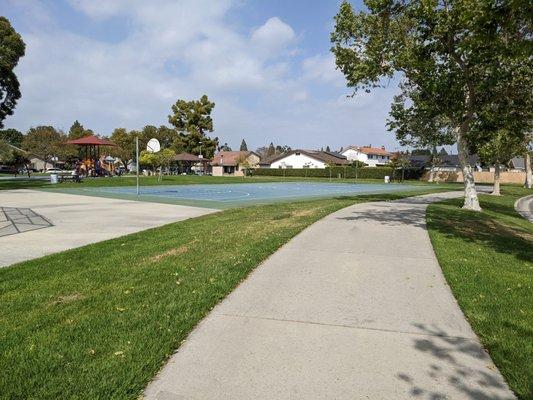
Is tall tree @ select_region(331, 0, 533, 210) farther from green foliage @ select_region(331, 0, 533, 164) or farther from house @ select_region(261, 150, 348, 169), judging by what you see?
house @ select_region(261, 150, 348, 169)

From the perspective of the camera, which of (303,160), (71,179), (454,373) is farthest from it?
(303,160)

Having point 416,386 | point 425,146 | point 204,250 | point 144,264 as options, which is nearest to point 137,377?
point 416,386

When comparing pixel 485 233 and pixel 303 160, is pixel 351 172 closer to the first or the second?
pixel 303 160

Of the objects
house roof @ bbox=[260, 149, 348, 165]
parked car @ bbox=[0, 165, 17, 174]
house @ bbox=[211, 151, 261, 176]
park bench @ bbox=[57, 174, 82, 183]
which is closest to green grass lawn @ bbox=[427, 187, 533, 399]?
park bench @ bbox=[57, 174, 82, 183]

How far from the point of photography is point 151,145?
3756 centimetres

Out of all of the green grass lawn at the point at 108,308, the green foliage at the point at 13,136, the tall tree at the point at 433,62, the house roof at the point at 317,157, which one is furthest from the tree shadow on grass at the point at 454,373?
the green foliage at the point at 13,136

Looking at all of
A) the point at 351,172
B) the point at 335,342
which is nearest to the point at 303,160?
the point at 351,172

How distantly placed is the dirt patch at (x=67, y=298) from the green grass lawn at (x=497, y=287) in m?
4.91

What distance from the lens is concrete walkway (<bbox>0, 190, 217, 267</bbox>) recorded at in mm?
9635

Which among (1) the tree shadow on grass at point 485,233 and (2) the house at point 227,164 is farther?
(2) the house at point 227,164

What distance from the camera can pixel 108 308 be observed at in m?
5.20

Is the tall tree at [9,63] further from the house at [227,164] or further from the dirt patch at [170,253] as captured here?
the house at [227,164]

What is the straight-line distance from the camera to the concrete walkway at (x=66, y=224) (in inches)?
379

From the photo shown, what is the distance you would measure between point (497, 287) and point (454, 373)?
3.06 meters
